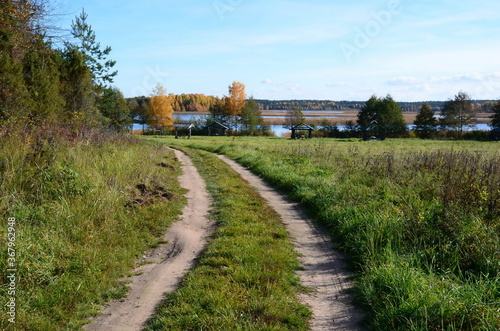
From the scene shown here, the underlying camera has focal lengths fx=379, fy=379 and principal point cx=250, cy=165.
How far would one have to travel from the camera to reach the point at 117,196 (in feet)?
28.3

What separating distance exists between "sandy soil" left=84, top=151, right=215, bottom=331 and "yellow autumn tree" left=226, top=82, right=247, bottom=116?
3073 inches

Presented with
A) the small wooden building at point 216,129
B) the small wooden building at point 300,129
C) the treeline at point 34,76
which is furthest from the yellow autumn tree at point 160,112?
the treeline at point 34,76

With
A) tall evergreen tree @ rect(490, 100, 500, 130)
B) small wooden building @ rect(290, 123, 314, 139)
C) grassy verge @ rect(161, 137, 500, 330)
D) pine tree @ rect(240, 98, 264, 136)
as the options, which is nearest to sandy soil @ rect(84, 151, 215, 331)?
grassy verge @ rect(161, 137, 500, 330)

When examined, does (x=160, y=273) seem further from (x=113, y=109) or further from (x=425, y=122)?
(x=425, y=122)

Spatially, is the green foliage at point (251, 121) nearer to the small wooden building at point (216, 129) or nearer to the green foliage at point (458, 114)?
the small wooden building at point (216, 129)

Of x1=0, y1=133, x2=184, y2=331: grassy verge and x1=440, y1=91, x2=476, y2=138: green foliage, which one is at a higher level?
x1=440, y1=91, x2=476, y2=138: green foliage

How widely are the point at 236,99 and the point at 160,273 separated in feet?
272

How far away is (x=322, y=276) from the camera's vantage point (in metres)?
5.62

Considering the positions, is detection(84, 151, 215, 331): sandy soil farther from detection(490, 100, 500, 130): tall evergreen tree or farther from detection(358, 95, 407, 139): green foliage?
detection(490, 100, 500, 130): tall evergreen tree

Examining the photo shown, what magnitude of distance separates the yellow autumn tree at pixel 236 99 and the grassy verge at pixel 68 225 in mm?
76333

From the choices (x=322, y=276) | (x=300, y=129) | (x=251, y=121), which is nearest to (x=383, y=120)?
(x=300, y=129)

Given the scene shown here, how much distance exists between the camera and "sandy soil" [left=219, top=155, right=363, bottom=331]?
4398 mm

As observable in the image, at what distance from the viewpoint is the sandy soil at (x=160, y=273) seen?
169 inches

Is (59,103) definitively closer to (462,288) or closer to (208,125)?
(462,288)
